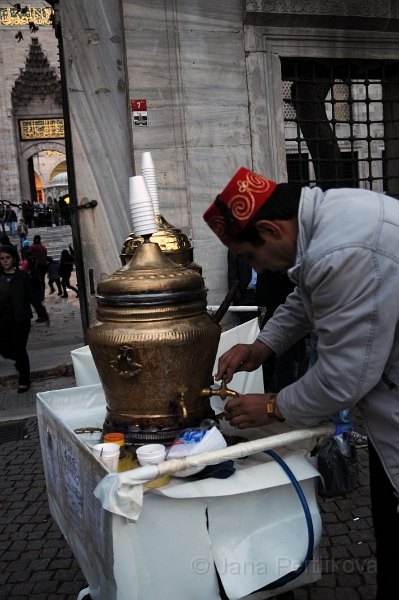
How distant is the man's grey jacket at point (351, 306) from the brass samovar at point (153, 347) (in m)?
0.42

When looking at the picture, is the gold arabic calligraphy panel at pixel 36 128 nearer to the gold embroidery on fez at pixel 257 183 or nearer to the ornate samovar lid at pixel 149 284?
the ornate samovar lid at pixel 149 284

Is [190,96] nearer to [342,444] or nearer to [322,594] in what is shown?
[342,444]

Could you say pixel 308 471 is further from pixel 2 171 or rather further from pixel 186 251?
pixel 2 171

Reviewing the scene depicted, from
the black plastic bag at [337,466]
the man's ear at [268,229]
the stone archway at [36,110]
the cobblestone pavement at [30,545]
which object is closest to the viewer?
the man's ear at [268,229]


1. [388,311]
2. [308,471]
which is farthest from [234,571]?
[388,311]

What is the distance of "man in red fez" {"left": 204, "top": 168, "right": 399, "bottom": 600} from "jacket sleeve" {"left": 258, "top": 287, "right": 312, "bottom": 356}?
0.41 meters

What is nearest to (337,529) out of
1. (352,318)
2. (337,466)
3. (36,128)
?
(337,466)

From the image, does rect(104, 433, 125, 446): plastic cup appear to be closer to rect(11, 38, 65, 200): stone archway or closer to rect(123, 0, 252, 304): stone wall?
rect(123, 0, 252, 304): stone wall

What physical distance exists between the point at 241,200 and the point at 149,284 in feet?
1.53

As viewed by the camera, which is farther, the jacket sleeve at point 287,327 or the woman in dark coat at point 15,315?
the woman in dark coat at point 15,315

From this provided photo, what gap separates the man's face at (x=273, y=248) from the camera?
5.55 feet

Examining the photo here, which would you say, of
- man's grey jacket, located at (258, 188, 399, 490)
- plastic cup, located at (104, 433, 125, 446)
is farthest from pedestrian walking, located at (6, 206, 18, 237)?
man's grey jacket, located at (258, 188, 399, 490)

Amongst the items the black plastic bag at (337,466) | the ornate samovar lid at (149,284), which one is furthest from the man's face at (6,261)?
the ornate samovar lid at (149,284)

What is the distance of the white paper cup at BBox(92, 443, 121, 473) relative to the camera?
182 centimetres
